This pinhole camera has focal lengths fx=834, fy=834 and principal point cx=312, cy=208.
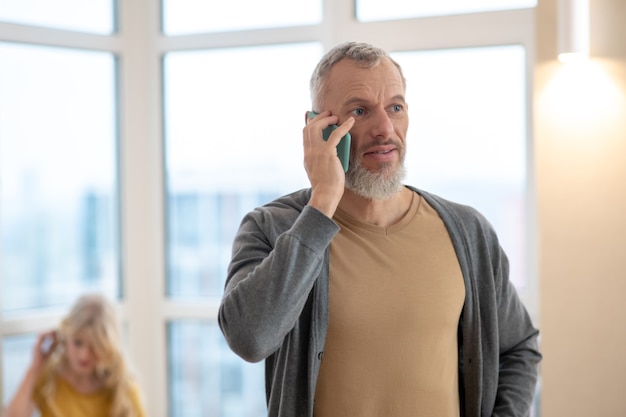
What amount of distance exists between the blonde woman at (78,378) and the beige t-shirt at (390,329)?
2.07 m

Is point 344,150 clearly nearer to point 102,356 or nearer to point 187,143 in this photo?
point 102,356

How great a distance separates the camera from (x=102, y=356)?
342cm

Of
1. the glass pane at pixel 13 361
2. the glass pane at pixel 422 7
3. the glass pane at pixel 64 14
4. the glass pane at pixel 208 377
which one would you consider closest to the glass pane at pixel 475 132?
the glass pane at pixel 422 7

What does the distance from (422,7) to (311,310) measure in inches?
96.7

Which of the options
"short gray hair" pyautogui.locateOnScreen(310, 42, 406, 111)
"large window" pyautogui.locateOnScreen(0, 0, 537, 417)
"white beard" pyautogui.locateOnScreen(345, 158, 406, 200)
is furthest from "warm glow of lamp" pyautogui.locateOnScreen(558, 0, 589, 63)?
"white beard" pyautogui.locateOnScreen(345, 158, 406, 200)

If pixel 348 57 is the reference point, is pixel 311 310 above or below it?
below

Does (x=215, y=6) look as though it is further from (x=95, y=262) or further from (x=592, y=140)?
(x=592, y=140)

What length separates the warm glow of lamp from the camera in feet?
9.34

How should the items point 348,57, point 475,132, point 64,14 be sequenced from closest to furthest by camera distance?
1. point 348,57
2. point 475,132
3. point 64,14

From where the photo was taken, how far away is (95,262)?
4.09 metres

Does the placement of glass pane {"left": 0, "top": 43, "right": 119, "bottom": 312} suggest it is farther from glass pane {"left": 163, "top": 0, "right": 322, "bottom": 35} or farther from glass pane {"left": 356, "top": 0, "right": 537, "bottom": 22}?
glass pane {"left": 356, "top": 0, "right": 537, "bottom": 22}

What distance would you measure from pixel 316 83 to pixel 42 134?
2.53 metres

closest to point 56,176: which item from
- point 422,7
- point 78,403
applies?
point 78,403

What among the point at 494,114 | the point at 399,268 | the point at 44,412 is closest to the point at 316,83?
the point at 399,268
